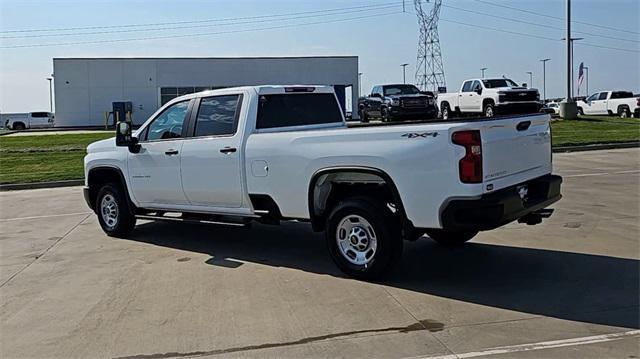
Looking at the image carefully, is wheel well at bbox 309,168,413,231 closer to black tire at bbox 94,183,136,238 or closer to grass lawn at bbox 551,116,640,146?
black tire at bbox 94,183,136,238

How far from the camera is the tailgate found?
5.90 m

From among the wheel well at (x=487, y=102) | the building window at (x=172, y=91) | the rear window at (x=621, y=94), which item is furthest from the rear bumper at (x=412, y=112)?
the building window at (x=172, y=91)

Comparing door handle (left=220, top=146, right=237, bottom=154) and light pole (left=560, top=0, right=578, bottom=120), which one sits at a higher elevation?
light pole (left=560, top=0, right=578, bottom=120)

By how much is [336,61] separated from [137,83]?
1855 cm

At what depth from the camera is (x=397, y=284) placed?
6.46m

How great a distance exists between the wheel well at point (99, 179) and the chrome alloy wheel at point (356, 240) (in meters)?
4.01

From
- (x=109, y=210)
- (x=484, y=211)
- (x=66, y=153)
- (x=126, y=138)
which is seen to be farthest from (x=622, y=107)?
(x=484, y=211)

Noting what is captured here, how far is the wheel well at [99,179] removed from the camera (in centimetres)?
940

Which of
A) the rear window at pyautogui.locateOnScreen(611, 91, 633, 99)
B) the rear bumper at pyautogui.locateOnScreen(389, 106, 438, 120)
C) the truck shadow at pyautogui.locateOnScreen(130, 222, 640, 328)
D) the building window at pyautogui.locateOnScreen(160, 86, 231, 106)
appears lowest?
the truck shadow at pyautogui.locateOnScreen(130, 222, 640, 328)

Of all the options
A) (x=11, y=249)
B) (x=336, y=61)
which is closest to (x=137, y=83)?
(x=336, y=61)

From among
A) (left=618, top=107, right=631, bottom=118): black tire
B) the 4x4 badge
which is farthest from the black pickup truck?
the 4x4 badge

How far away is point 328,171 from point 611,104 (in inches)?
1566

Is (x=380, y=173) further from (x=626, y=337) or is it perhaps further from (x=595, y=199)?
(x=595, y=199)

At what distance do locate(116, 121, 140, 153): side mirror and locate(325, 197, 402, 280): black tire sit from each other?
137 inches
